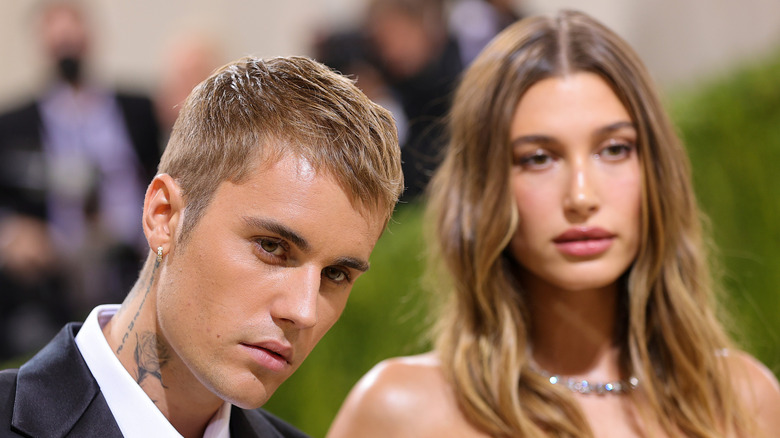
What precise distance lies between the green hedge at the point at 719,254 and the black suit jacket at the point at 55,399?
7.00 feet

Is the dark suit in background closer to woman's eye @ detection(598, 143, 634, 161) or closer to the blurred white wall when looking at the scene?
the blurred white wall

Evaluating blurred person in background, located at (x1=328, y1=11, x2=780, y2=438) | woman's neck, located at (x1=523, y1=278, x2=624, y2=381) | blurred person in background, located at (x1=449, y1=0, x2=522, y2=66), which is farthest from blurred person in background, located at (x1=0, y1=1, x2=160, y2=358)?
woman's neck, located at (x1=523, y1=278, x2=624, y2=381)

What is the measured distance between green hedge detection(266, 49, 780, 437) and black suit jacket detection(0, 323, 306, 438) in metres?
2.13

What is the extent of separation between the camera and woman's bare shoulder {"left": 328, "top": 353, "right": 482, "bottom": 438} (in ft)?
8.64

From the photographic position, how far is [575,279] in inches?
99.3

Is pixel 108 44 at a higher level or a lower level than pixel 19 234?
higher

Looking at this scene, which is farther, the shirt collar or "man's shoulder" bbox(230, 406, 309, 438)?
"man's shoulder" bbox(230, 406, 309, 438)

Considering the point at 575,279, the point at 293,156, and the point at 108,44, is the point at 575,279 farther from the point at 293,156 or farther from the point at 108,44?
the point at 108,44

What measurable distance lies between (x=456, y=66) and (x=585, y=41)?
234 centimetres

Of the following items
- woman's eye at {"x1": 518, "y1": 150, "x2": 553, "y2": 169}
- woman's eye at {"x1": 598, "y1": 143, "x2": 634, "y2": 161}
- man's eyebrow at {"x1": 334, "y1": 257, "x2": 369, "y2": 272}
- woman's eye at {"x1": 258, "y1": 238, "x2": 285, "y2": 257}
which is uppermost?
woman's eye at {"x1": 598, "y1": 143, "x2": 634, "y2": 161}

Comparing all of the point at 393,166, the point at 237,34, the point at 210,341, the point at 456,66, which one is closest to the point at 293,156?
the point at 393,166

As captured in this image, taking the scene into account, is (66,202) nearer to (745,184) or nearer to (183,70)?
(183,70)

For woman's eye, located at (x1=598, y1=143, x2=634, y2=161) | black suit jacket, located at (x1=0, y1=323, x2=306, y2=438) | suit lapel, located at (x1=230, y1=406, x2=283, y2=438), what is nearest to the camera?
black suit jacket, located at (x1=0, y1=323, x2=306, y2=438)

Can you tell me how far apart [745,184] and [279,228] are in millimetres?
2749
